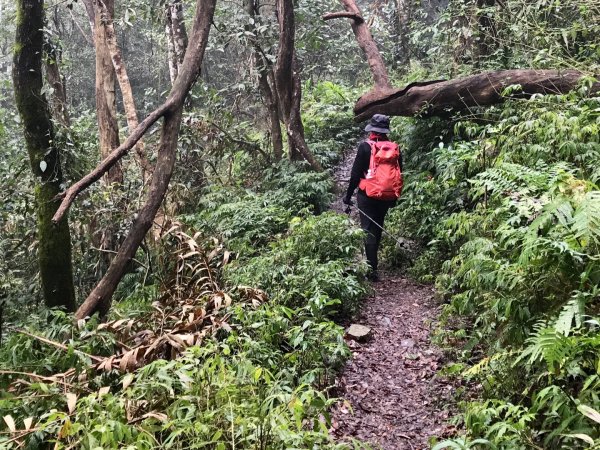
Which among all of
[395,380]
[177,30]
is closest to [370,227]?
[395,380]

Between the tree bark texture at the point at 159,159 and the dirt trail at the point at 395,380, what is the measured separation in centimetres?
274

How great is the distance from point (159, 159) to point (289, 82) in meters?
4.79

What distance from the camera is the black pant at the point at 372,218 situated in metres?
7.23

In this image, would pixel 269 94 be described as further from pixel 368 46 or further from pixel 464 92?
pixel 464 92

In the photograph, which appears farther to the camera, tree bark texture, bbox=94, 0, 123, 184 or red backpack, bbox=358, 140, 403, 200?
tree bark texture, bbox=94, 0, 123, 184

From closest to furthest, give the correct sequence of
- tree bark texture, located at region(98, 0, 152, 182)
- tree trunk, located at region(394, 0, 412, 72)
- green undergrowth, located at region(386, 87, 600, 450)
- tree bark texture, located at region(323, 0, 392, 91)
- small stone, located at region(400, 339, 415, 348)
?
green undergrowth, located at region(386, 87, 600, 450)
small stone, located at region(400, 339, 415, 348)
tree bark texture, located at region(98, 0, 152, 182)
tree bark texture, located at region(323, 0, 392, 91)
tree trunk, located at region(394, 0, 412, 72)

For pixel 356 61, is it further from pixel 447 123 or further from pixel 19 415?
pixel 19 415

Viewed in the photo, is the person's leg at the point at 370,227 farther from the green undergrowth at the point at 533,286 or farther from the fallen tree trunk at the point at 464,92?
the fallen tree trunk at the point at 464,92

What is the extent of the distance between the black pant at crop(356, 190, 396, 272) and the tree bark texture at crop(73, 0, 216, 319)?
9.20ft

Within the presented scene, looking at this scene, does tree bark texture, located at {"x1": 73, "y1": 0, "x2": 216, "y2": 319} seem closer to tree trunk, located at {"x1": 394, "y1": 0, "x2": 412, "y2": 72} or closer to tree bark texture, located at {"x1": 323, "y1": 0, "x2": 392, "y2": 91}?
tree bark texture, located at {"x1": 323, "y1": 0, "x2": 392, "y2": 91}

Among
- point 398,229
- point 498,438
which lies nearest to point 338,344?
point 498,438

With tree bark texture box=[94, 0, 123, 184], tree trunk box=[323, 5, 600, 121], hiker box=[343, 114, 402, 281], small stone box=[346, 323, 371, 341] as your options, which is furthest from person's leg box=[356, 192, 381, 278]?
tree bark texture box=[94, 0, 123, 184]

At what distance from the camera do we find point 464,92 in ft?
28.5

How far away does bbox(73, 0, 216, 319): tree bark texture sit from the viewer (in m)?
5.46
